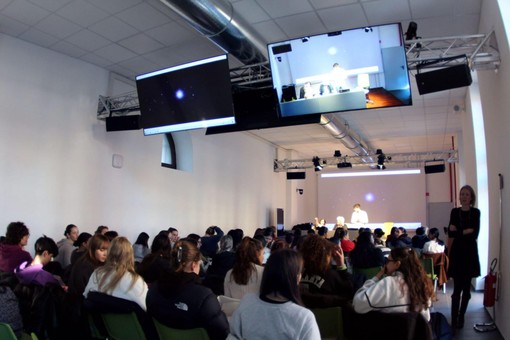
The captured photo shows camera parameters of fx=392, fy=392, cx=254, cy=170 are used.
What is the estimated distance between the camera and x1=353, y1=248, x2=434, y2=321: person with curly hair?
2.27 m

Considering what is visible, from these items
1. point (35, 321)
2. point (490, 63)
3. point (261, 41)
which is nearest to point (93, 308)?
point (35, 321)

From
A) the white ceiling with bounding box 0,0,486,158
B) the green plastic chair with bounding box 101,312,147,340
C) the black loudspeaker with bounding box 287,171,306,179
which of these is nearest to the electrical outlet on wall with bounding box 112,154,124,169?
the white ceiling with bounding box 0,0,486,158

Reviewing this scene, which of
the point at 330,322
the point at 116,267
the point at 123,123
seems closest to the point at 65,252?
the point at 123,123

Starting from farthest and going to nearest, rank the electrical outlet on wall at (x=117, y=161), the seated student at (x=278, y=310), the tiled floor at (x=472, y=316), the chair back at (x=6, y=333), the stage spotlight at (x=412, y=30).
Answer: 1. the electrical outlet on wall at (x=117, y=161)
2. the stage spotlight at (x=412, y=30)
3. the tiled floor at (x=472, y=316)
4. the chair back at (x=6, y=333)
5. the seated student at (x=278, y=310)

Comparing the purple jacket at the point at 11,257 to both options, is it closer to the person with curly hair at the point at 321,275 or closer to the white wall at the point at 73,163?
the white wall at the point at 73,163

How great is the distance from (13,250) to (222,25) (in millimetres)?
3185

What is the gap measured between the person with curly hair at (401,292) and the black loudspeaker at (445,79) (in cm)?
279

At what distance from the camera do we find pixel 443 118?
9898mm

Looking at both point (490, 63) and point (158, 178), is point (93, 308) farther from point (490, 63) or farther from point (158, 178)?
point (158, 178)

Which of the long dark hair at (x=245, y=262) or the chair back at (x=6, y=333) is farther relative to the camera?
the long dark hair at (x=245, y=262)

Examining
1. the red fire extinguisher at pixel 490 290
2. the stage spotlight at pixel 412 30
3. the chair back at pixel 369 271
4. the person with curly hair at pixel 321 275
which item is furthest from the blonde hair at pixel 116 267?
the stage spotlight at pixel 412 30

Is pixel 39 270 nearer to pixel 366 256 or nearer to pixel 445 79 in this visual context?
pixel 366 256

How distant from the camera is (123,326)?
7.83 ft

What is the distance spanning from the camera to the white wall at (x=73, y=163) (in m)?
5.68
